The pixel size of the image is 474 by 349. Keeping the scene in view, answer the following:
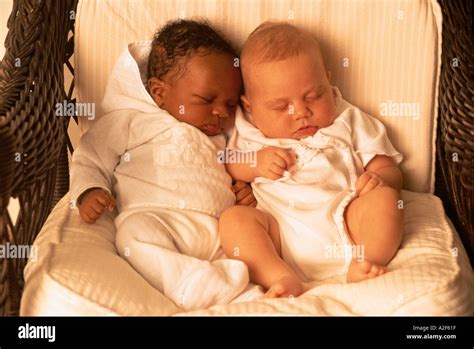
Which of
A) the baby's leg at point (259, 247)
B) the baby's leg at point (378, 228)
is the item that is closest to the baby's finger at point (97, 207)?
the baby's leg at point (259, 247)

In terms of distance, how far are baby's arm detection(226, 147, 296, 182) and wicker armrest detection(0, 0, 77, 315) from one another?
0.41 meters

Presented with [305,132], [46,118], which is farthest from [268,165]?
[46,118]

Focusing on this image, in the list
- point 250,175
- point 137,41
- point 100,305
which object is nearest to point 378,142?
point 250,175

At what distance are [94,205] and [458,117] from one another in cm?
80

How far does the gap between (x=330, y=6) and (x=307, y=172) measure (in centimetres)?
44

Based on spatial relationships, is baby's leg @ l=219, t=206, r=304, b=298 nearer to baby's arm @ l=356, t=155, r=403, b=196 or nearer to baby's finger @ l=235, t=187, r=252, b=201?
baby's finger @ l=235, t=187, r=252, b=201

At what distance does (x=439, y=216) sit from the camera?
5.56 feet

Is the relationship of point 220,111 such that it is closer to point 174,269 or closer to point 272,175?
point 272,175

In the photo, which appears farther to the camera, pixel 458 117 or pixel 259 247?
pixel 458 117

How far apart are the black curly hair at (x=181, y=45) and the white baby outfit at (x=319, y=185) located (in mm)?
174

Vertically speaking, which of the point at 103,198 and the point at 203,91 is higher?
the point at 203,91

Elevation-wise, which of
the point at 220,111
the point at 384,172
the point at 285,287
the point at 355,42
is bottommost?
the point at 285,287

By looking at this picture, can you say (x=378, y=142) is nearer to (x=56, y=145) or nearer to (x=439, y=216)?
(x=439, y=216)

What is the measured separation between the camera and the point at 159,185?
5.48 ft
